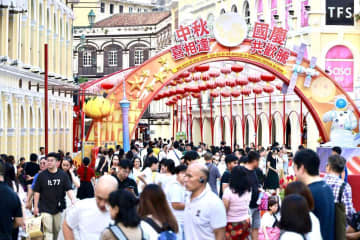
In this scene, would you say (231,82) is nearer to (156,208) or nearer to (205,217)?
(205,217)

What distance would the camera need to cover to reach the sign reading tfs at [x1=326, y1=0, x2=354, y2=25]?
48125 mm

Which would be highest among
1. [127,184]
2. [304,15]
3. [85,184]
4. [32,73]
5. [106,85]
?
[304,15]

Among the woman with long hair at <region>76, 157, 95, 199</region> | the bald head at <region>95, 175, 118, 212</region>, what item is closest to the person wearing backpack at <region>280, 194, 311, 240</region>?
the bald head at <region>95, 175, 118, 212</region>

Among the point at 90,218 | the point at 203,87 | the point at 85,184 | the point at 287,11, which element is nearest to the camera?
the point at 90,218

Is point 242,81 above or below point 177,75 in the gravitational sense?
below

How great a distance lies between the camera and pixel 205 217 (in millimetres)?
9078

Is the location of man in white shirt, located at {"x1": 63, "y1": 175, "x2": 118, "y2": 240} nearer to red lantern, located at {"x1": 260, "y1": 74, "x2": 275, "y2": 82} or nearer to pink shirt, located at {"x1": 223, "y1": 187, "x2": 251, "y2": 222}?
pink shirt, located at {"x1": 223, "y1": 187, "x2": 251, "y2": 222}

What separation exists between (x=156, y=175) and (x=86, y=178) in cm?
269

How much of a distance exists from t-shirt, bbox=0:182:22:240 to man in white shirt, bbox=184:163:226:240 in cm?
194

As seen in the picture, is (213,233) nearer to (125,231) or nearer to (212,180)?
(125,231)

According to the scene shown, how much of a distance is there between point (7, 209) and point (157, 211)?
2.32 metres

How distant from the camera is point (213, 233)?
9109mm

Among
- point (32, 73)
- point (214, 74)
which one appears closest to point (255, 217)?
point (32, 73)

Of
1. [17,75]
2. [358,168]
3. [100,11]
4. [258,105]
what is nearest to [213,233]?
[358,168]
